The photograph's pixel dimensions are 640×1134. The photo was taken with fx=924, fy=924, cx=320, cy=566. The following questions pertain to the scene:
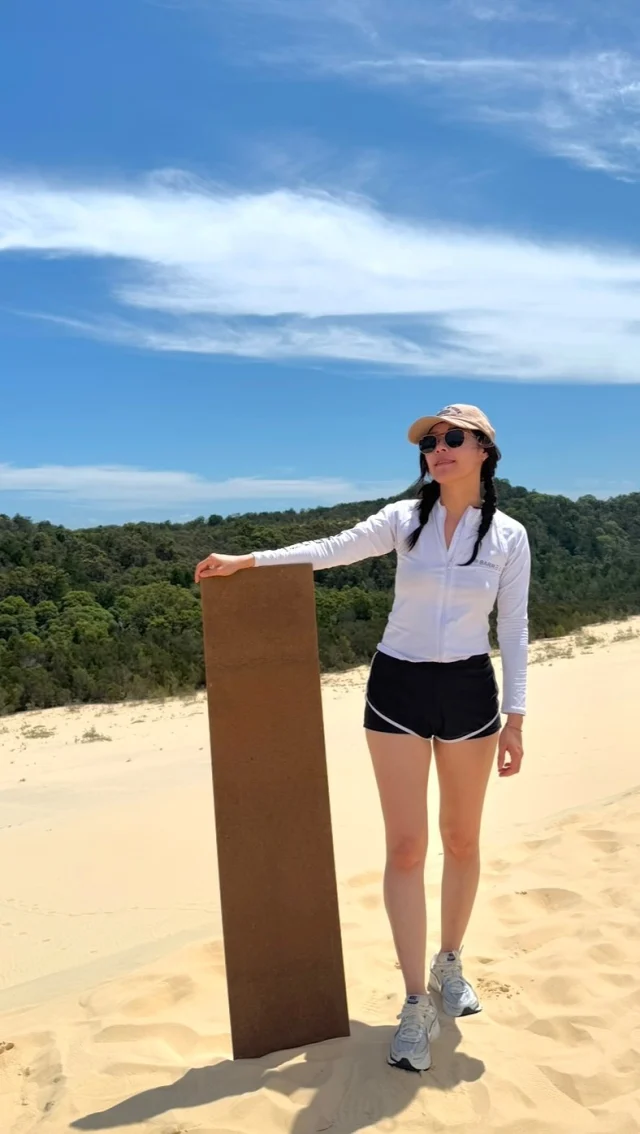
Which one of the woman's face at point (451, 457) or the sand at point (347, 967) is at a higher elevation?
the woman's face at point (451, 457)

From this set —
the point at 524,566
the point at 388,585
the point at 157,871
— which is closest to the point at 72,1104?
the point at 524,566

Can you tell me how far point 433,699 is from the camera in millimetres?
2844

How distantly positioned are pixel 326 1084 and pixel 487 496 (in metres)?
1.89

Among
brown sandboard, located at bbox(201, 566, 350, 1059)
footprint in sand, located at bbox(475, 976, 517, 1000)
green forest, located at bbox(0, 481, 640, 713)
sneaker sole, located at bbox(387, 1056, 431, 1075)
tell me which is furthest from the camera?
green forest, located at bbox(0, 481, 640, 713)

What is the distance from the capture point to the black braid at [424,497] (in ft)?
9.73

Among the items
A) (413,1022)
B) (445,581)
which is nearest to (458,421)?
(445,581)

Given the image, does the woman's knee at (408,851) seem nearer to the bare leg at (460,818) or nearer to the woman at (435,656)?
the woman at (435,656)

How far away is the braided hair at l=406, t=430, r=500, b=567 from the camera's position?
2947mm

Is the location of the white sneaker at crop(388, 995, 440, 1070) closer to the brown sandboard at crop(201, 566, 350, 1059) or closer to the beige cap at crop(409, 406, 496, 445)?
the brown sandboard at crop(201, 566, 350, 1059)

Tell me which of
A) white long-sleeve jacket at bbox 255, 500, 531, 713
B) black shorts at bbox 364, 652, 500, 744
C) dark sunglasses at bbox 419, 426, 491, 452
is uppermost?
dark sunglasses at bbox 419, 426, 491, 452

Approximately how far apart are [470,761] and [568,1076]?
975 millimetres

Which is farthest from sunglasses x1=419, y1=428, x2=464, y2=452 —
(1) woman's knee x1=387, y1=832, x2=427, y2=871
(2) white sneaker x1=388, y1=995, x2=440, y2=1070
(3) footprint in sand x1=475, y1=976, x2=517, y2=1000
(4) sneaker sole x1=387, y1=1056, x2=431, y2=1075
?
(3) footprint in sand x1=475, y1=976, x2=517, y2=1000

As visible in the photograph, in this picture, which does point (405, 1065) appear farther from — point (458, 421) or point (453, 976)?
point (458, 421)

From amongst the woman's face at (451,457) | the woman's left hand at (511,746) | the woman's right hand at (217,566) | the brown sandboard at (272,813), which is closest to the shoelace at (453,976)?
the brown sandboard at (272,813)
